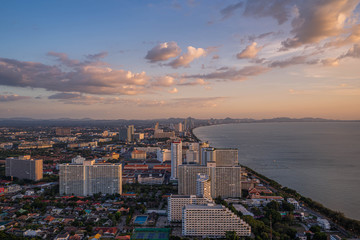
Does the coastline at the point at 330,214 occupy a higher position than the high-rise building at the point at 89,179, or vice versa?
the high-rise building at the point at 89,179

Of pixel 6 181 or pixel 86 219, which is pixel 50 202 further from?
pixel 6 181

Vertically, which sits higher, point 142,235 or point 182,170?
point 182,170

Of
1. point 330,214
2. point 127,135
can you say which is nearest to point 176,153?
point 330,214

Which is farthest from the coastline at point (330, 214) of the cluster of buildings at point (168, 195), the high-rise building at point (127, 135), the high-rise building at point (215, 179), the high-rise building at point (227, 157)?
the high-rise building at point (127, 135)

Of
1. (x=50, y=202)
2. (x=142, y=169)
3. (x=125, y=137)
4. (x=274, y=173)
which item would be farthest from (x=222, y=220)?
(x=125, y=137)

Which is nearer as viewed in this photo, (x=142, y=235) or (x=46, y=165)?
(x=142, y=235)

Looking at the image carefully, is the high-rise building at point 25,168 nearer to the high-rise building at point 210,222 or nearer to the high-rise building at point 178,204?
the high-rise building at point 178,204

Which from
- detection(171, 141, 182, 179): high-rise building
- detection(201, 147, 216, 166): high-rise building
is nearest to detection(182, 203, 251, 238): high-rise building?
detection(201, 147, 216, 166): high-rise building
